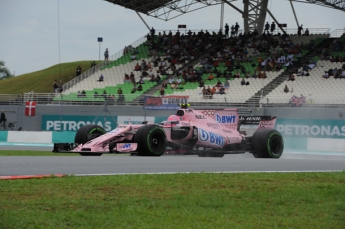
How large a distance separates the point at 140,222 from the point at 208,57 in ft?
110

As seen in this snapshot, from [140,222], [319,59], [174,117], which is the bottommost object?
[140,222]

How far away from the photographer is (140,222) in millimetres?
6617

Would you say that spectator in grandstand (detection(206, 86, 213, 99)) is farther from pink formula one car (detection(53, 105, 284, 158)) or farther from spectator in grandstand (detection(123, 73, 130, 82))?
pink formula one car (detection(53, 105, 284, 158))

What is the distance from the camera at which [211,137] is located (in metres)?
18.6

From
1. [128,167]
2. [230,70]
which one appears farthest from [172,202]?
[230,70]

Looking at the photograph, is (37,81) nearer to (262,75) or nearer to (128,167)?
(262,75)

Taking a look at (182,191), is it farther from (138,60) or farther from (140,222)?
(138,60)

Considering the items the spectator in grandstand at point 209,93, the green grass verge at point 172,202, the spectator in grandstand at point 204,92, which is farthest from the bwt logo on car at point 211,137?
the spectator in grandstand at point 209,93

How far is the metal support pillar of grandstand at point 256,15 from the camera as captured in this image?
40.1 m

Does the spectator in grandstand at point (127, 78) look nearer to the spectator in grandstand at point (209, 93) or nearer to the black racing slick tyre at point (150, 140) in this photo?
the spectator in grandstand at point (209, 93)

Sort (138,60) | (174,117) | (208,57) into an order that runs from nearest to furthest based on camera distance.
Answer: (174,117) < (208,57) < (138,60)

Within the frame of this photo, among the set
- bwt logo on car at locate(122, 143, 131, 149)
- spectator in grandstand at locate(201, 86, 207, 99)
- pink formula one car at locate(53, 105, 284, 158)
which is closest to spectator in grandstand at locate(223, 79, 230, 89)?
spectator in grandstand at locate(201, 86, 207, 99)

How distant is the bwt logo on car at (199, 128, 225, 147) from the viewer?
18.4 meters

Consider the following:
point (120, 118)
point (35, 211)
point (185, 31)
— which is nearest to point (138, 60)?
point (185, 31)
